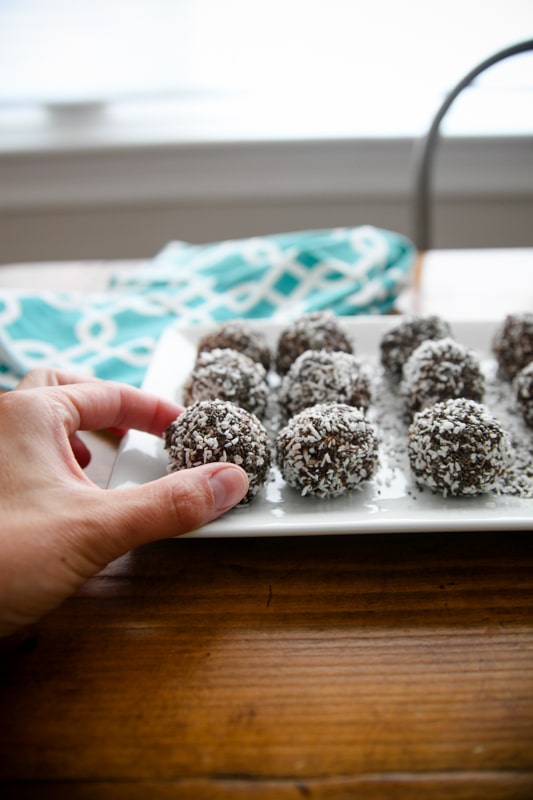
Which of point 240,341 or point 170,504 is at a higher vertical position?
point 240,341

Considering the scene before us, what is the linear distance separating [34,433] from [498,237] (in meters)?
2.09

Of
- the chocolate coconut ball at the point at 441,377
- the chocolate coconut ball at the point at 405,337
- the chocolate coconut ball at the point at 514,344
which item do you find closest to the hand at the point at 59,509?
the chocolate coconut ball at the point at 441,377

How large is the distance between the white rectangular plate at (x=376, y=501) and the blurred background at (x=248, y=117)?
1.40m

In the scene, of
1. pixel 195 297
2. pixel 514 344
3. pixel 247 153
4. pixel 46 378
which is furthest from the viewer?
pixel 247 153

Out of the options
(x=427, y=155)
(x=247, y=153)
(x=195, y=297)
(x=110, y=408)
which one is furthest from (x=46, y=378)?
(x=247, y=153)

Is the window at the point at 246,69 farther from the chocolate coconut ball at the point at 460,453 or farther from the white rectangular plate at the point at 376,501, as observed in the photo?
the chocolate coconut ball at the point at 460,453

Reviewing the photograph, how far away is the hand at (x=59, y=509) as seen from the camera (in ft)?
2.25

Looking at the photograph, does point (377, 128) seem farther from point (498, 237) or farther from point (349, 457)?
point (349, 457)

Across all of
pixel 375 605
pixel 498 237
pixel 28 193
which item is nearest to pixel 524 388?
pixel 375 605

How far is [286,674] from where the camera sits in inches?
27.2

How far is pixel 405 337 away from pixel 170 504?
1.99 feet

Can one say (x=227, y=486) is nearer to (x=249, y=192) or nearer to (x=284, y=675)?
(x=284, y=675)

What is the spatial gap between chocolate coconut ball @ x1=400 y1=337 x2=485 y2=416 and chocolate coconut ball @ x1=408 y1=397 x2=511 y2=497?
0.14 metres

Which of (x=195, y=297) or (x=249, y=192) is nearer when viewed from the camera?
(x=195, y=297)
